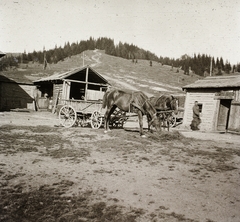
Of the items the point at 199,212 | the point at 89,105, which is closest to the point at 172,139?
the point at 89,105

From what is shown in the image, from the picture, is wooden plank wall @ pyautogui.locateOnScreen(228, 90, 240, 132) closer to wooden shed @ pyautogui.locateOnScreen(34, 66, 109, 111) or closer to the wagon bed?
the wagon bed

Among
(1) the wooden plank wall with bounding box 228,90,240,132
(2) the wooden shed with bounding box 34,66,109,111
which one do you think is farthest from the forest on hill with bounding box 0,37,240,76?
(1) the wooden plank wall with bounding box 228,90,240,132

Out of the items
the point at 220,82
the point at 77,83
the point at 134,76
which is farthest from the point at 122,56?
the point at 220,82

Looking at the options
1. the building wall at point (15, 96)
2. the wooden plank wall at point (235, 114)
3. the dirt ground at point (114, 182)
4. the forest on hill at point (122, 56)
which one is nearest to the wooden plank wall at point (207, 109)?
the wooden plank wall at point (235, 114)

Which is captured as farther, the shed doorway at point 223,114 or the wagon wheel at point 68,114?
the shed doorway at point 223,114

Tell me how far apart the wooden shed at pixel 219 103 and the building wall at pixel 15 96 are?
22083 millimetres

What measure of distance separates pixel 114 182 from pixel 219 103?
49.1 ft

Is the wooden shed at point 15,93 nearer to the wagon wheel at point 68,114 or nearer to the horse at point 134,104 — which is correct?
the wagon wheel at point 68,114

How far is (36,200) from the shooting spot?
3.54 m

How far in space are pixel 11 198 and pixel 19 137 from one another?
17.3ft

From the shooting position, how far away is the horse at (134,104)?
10352mm

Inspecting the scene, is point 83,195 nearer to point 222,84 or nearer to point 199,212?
point 199,212

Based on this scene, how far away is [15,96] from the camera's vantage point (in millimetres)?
28734

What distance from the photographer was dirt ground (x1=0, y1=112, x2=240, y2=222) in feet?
11.0
